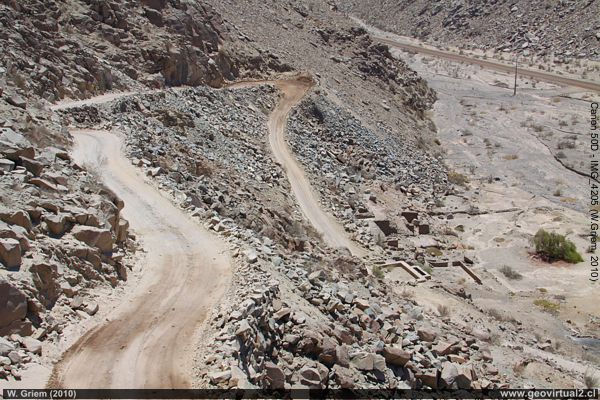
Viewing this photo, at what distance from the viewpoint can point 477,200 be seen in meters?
35.1

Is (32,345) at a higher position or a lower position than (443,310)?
higher

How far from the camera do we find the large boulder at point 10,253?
11148mm

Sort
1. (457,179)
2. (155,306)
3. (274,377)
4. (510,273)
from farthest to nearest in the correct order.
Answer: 1. (457,179)
2. (510,273)
3. (155,306)
4. (274,377)

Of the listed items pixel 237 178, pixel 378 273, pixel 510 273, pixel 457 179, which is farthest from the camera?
pixel 457 179

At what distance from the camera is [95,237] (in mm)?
13961

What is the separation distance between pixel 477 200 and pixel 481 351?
68.9ft

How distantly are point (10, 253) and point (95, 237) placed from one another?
284 centimetres

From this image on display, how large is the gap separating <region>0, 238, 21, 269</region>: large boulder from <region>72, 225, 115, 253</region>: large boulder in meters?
2.23

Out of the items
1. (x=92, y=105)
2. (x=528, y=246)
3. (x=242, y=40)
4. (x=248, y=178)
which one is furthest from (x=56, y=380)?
(x=242, y=40)

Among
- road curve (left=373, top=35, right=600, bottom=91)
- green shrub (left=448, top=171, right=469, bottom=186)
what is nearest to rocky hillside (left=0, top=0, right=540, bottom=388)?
green shrub (left=448, top=171, right=469, bottom=186)

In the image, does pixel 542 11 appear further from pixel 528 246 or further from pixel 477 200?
pixel 528 246

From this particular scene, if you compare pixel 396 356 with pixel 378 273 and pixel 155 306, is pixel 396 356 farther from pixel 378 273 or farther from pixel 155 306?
pixel 378 273

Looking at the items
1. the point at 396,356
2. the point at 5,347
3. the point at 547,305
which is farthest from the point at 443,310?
the point at 5,347

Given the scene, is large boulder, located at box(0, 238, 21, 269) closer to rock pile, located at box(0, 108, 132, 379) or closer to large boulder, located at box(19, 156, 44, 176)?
rock pile, located at box(0, 108, 132, 379)
